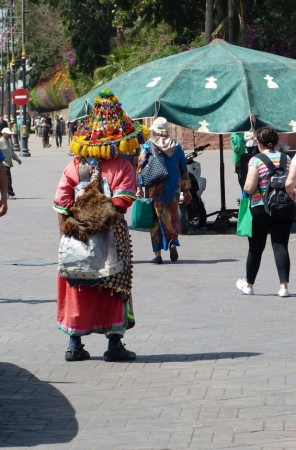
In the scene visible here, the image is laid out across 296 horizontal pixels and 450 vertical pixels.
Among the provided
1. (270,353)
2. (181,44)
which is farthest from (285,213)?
(181,44)

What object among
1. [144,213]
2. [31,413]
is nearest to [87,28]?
[144,213]

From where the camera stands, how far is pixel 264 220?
32.8ft

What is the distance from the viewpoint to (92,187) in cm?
715

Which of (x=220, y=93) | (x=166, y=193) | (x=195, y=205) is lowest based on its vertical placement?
(x=195, y=205)

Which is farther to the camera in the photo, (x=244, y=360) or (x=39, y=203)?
(x=39, y=203)

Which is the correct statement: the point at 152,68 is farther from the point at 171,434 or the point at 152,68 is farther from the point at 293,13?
the point at 293,13

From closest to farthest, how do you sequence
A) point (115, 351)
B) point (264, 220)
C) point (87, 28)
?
point (115, 351), point (264, 220), point (87, 28)

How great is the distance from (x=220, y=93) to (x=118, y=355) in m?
8.59

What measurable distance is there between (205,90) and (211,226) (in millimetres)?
2215

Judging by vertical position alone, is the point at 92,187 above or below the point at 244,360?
above

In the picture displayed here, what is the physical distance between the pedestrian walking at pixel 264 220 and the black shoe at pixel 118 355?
2.94 meters

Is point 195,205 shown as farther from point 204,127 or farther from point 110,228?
point 110,228

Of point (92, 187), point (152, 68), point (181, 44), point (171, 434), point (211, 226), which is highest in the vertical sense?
point (92, 187)

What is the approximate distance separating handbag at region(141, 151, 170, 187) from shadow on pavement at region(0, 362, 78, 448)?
5.78 m
